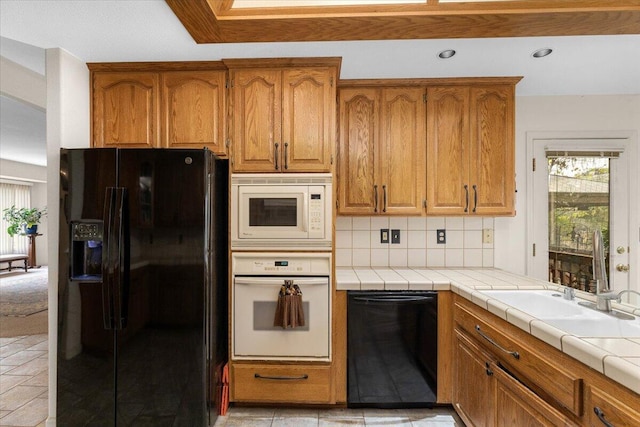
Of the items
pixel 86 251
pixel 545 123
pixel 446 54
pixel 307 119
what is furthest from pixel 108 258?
pixel 545 123

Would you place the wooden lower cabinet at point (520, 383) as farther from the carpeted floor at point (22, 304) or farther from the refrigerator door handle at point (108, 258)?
the carpeted floor at point (22, 304)

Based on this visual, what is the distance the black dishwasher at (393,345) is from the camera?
2096 mm

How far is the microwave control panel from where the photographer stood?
210 centimetres

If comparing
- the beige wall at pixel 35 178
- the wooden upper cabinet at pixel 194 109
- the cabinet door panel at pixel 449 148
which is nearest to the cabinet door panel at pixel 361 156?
the cabinet door panel at pixel 449 148

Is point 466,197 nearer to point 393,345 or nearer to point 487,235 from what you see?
point 487,235

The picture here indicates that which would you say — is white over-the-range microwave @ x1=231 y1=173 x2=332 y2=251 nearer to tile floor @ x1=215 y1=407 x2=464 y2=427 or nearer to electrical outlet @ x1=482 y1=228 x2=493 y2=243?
tile floor @ x1=215 y1=407 x2=464 y2=427

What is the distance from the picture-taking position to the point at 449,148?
2.39 meters

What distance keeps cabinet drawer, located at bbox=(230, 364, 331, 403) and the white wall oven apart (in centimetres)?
7

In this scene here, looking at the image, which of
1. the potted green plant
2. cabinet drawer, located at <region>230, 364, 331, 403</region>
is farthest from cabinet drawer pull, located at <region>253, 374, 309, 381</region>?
the potted green plant

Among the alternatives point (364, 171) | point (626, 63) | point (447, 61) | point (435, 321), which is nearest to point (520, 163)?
point (626, 63)

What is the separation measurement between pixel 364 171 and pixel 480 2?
1.18 metres

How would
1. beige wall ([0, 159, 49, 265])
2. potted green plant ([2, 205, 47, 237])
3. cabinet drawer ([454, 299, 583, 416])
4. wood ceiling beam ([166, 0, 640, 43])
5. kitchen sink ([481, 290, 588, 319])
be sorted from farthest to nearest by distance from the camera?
potted green plant ([2, 205, 47, 237]), beige wall ([0, 159, 49, 265]), kitchen sink ([481, 290, 588, 319]), wood ceiling beam ([166, 0, 640, 43]), cabinet drawer ([454, 299, 583, 416])

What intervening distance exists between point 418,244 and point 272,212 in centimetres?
127

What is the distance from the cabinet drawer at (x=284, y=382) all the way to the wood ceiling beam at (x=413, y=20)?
2.00 m
